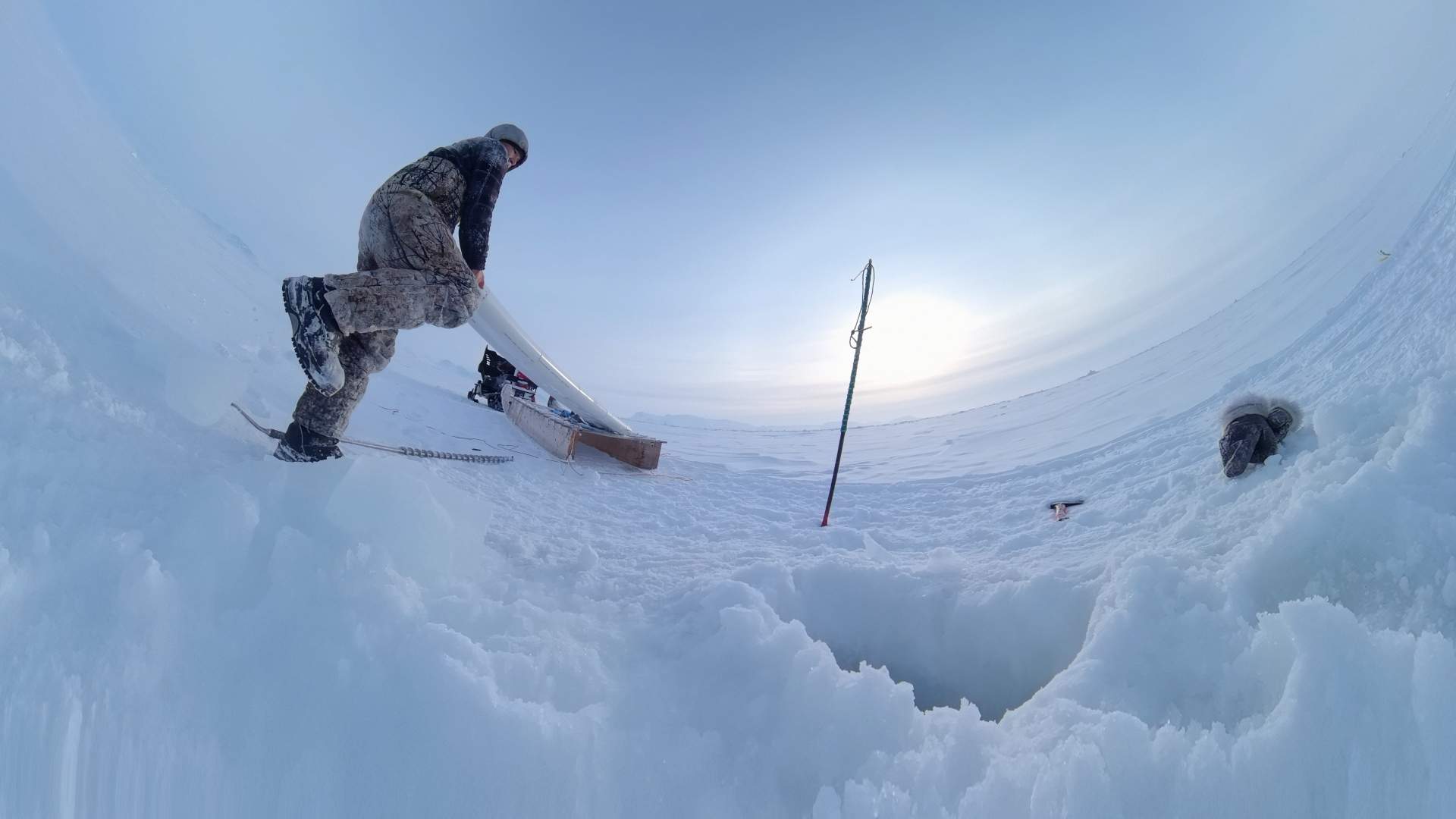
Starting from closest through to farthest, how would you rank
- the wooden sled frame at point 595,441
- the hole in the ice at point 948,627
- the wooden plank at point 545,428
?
1. the hole in the ice at point 948,627
2. the wooden plank at point 545,428
3. the wooden sled frame at point 595,441

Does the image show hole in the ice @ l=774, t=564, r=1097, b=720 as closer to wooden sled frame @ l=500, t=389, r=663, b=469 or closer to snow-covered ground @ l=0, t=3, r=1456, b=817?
snow-covered ground @ l=0, t=3, r=1456, b=817

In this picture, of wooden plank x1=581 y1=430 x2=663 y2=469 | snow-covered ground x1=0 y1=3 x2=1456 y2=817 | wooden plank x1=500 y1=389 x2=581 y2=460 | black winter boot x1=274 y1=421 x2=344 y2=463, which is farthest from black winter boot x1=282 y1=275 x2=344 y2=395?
wooden plank x1=581 y1=430 x2=663 y2=469

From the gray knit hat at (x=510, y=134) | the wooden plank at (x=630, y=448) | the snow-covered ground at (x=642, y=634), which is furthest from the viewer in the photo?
the wooden plank at (x=630, y=448)

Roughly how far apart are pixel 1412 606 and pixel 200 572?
293 cm

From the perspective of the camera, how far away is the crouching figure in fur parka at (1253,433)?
8.30 ft

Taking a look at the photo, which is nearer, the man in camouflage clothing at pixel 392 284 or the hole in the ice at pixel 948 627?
the hole in the ice at pixel 948 627

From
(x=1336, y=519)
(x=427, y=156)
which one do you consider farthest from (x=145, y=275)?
(x=1336, y=519)

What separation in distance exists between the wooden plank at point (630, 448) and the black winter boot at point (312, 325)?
4.27 meters

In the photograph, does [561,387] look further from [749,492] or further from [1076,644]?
[1076,644]

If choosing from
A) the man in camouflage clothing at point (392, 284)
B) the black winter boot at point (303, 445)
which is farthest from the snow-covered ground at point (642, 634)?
the man in camouflage clothing at point (392, 284)

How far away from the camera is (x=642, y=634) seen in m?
1.84

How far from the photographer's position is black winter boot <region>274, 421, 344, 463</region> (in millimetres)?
2525

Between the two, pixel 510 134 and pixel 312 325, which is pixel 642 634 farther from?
pixel 510 134

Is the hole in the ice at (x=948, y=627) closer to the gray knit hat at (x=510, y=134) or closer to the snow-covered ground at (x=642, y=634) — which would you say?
the snow-covered ground at (x=642, y=634)
